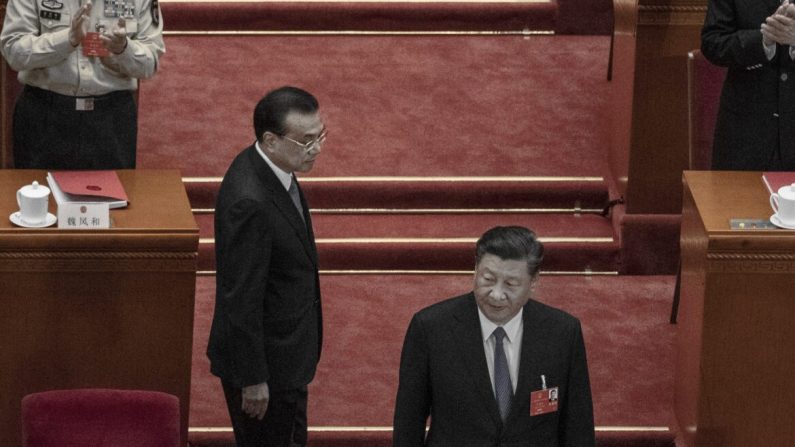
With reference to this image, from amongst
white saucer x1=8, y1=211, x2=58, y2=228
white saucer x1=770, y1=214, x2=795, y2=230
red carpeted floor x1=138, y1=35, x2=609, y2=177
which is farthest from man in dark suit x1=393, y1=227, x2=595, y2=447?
red carpeted floor x1=138, y1=35, x2=609, y2=177

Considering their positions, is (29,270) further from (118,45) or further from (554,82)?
(554,82)

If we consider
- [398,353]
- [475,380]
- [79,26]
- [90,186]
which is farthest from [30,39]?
[475,380]

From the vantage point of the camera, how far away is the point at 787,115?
5.27 metres

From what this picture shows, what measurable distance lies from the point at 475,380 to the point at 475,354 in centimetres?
6

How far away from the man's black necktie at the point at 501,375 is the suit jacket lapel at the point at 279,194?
0.71m

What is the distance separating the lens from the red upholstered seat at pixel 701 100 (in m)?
5.64

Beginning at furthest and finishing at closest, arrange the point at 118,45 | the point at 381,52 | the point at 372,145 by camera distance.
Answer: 1. the point at 381,52
2. the point at 372,145
3. the point at 118,45

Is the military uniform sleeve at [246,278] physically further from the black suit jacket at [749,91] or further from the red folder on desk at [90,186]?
the black suit jacket at [749,91]

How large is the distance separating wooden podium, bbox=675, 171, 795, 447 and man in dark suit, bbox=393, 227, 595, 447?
920mm

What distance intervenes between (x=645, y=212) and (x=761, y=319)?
1.53 m

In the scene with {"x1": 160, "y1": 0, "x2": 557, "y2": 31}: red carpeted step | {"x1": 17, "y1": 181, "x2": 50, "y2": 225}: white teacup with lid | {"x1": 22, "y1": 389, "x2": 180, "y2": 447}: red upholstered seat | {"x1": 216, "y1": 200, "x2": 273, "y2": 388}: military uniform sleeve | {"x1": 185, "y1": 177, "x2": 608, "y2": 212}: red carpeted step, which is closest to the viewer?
{"x1": 22, "y1": 389, "x2": 180, "y2": 447}: red upholstered seat

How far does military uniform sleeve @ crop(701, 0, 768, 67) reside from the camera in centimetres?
509

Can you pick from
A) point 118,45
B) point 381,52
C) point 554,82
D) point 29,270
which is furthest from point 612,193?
point 29,270

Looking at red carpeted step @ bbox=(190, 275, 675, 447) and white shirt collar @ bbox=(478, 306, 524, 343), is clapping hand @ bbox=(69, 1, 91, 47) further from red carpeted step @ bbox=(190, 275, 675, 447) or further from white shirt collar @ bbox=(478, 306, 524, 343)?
Result: white shirt collar @ bbox=(478, 306, 524, 343)
